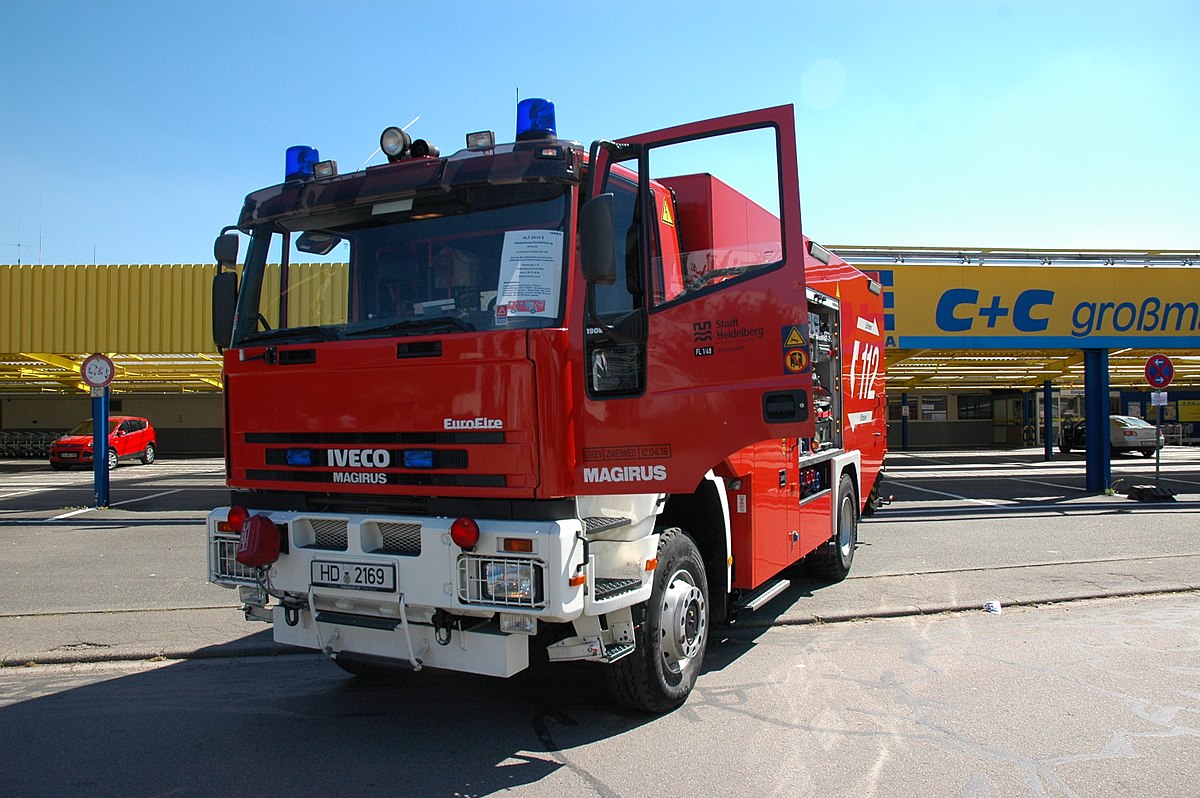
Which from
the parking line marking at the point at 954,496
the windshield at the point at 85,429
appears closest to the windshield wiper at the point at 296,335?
the parking line marking at the point at 954,496

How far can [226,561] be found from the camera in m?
4.73

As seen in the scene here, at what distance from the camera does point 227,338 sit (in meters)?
4.88

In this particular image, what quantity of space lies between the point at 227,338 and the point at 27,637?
359 centimetres

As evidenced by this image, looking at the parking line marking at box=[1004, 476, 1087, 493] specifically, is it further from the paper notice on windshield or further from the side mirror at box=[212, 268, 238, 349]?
the side mirror at box=[212, 268, 238, 349]

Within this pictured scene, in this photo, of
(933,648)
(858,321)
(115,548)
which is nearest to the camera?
(933,648)

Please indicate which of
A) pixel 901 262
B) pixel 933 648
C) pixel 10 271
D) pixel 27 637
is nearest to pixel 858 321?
pixel 933 648

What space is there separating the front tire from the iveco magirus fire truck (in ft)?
0.05

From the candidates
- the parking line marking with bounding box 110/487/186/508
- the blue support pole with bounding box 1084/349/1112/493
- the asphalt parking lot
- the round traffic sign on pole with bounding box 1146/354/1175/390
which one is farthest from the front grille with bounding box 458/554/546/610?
the blue support pole with bounding box 1084/349/1112/493

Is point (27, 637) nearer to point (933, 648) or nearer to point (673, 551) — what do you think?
point (673, 551)

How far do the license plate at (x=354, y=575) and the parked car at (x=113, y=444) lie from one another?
26346mm

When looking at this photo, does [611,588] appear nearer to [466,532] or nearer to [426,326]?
[466,532]

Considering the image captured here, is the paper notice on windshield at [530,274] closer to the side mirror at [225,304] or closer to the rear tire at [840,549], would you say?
the side mirror at [225,304]

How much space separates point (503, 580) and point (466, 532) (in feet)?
0.93

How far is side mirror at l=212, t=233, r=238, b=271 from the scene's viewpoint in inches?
193
